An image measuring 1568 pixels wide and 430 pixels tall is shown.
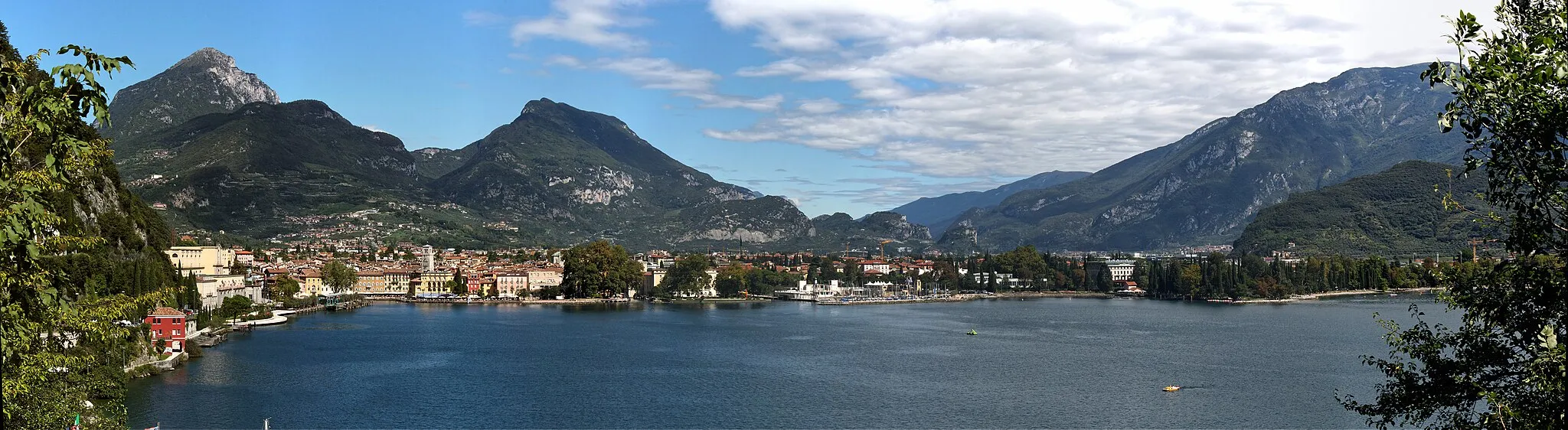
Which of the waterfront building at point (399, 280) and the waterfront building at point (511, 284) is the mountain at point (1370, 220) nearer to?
the waterfront building at point (511, 284)

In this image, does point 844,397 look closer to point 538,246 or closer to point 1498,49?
point 1498,49

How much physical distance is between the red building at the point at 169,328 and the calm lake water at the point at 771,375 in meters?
1.05

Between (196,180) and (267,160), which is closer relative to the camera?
(196,180)

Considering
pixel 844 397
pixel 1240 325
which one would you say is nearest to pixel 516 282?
pixel 1240 325

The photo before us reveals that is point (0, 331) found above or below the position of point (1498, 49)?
below

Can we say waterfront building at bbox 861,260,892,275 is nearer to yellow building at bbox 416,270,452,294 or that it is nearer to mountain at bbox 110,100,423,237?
yellow building at bbox 416,270,452,294

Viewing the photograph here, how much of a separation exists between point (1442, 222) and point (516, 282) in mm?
123053

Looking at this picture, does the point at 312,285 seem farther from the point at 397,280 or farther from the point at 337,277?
the point at 397,280

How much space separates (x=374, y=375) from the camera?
131 ft

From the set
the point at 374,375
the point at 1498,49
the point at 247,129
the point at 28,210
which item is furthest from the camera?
the point at 247,129

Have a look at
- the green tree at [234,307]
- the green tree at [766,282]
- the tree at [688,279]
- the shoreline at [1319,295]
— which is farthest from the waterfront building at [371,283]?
the shoreline at [1319,295]

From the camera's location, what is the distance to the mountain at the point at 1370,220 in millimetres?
148000

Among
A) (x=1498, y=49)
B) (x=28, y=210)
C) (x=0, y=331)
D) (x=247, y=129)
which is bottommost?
(x=0, y=331)

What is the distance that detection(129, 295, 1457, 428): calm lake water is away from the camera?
102 ft
